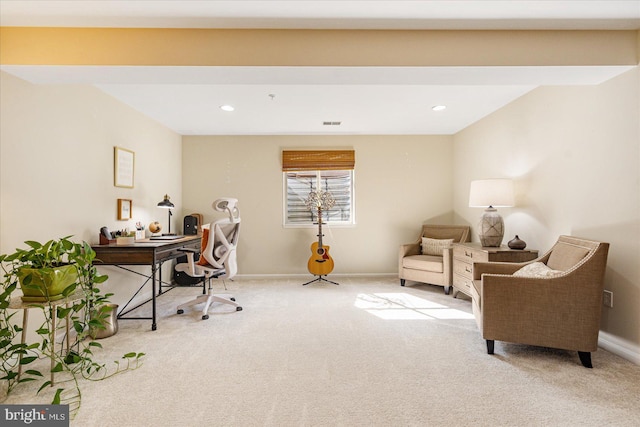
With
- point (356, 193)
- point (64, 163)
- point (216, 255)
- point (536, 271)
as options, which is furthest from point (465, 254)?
point (64, 163)

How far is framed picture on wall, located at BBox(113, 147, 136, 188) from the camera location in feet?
11.0

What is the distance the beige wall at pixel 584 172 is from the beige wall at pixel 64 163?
4.40 meters

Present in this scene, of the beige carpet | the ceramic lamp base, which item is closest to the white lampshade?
the ceramic lamp base

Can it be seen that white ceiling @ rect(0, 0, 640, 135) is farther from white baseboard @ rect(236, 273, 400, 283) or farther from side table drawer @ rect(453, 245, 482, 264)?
white baseboard @ rect(236, 273, 400, 283)

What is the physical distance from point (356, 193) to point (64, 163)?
3709mm

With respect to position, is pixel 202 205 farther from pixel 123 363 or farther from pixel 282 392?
pixel 282 392

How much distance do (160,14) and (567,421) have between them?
10.9 ft

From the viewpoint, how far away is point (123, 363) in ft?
7.29

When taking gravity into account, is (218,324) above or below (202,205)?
below

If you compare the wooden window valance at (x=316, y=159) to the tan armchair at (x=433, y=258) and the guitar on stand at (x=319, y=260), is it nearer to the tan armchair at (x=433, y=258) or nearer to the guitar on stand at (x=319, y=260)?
the guitar on stand at (x=319, y=260)

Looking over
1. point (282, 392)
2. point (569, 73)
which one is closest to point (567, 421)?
point (282, 392)

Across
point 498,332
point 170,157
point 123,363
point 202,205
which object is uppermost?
point 170,157

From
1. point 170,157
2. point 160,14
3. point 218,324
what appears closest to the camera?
point 160,14

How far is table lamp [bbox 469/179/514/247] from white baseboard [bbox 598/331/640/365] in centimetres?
123
